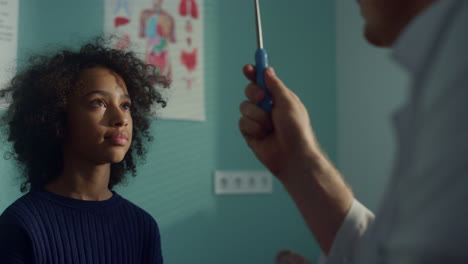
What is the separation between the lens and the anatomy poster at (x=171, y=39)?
5.57ft

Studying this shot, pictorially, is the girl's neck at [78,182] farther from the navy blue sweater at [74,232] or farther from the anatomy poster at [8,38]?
the anatomy poster at [8,38]

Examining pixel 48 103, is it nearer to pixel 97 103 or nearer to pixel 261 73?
pixel 97 103

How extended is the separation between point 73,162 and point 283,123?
1.81ft

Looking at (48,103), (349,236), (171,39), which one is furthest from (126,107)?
(171,39)

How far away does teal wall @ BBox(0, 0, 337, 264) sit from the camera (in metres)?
1.60

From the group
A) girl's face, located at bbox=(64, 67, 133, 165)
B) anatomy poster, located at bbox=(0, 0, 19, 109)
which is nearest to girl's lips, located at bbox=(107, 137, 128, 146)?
girl's face, located at bbox=(64, 67, 133, 165)

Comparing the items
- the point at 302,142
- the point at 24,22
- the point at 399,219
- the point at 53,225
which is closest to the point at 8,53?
the point at 24,22

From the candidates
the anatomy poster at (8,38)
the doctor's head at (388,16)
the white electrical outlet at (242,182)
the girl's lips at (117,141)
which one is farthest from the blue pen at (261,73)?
the white electrical outlet at (242,182)

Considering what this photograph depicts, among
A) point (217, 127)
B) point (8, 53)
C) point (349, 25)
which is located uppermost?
point (349, 25)

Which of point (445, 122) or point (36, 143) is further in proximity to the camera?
point (36, 143)

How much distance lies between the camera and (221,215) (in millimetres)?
1863

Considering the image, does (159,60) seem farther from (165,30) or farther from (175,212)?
(175,212)

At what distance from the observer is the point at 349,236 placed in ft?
2.05

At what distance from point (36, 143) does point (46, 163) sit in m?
0.06
